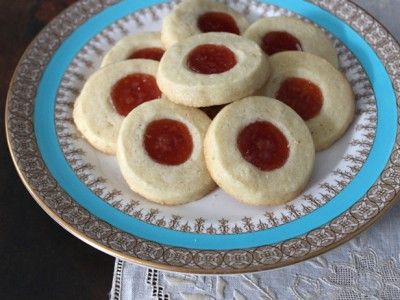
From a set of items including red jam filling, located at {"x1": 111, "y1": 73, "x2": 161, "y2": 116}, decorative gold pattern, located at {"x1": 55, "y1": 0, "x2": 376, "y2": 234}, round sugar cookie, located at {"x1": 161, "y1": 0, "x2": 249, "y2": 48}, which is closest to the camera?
decorative gold pattern, located at {"x1": 55, "y1": 0, "x2": 376, "y2": 234}

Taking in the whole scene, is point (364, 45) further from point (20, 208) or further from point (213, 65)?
point (20, 208)

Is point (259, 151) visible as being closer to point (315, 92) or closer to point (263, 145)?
point (263, 145)

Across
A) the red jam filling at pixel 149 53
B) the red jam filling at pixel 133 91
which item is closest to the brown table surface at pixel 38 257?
the red jam filling at pixel 133 91

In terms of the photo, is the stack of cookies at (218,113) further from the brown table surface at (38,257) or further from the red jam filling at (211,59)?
the brown table surface at (38,257)

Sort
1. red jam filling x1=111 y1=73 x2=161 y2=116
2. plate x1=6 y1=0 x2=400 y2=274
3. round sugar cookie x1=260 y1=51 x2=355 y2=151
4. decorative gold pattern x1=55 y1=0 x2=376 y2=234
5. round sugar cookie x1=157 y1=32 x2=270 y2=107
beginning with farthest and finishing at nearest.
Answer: red jam filling x1=111 y1=73 x2=161 y2=116, round sugar cookie x1=260 y1=51 x2=355 y2=151, round sugar cookie x1=157 y1=32 x2=270 y2=107, decorative gold pattern x1=55 y1=0 x2=376 y2=234, plate x1=6 y1=0 x2=400 y2=274

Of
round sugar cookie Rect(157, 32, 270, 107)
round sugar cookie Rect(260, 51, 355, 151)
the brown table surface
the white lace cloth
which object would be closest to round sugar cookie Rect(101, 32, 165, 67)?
round sugar cookie Rect(157, 32, 270, 107)

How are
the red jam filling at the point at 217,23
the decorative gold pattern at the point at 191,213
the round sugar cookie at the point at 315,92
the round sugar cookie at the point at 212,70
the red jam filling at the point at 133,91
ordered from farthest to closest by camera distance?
the red jam filling at the point at 217,23 → the red jam filling at the point at 133,91 → the round sugar cookie at the point at 315,92 → the round sugar cookie at the point at 212,70 → the decorative gold pattern at the point at 191,213

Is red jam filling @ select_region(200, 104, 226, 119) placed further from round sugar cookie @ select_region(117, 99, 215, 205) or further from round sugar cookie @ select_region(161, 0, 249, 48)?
round sugar cookie @ select_region(161, 0, 249, 48)
